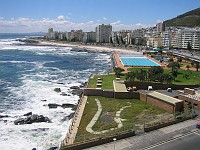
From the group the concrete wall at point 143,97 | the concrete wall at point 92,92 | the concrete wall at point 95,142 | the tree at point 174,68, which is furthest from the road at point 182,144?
the tree at point 174,68

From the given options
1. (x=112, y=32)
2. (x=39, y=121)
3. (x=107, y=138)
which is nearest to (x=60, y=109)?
(x=39, y=121)

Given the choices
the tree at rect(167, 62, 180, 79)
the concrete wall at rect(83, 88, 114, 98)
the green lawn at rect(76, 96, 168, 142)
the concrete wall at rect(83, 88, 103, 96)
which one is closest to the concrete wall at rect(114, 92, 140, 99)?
the green lawn at rect(76, 96, 168, 142)

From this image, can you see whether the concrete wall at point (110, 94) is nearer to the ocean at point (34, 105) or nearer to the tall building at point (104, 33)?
the ocean at point (34, 105)

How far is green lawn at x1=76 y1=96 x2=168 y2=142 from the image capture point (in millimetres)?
24530

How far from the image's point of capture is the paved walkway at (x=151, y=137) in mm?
19891

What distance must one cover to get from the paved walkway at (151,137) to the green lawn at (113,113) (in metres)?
1.98

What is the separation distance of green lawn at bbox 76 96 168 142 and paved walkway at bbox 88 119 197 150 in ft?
6.49

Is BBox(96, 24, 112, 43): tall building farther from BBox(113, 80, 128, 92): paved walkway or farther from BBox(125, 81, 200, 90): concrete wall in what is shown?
BBox(125, 81, 200, 90): concrete wall

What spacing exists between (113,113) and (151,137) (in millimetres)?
7675

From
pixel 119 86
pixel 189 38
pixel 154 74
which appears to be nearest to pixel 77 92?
pixel 119 86

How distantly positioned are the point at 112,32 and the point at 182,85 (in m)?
143

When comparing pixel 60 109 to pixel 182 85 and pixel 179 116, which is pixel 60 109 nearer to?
pixel 179 116

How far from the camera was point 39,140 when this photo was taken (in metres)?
24.9

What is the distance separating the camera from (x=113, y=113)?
28719 mm
